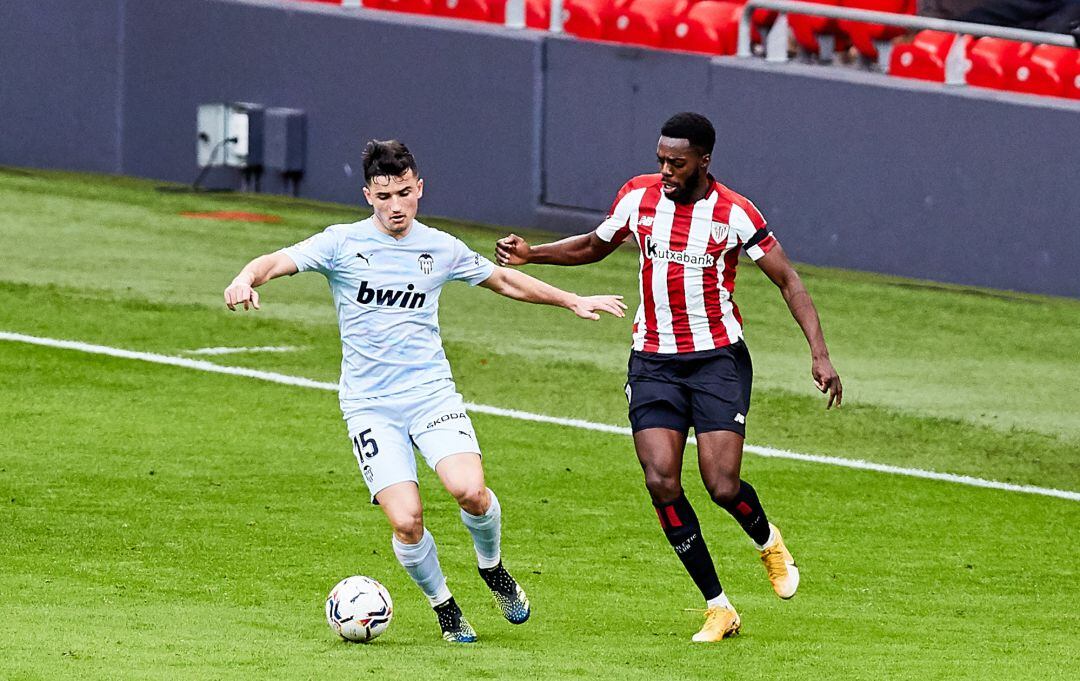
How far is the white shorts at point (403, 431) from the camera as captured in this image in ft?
28.8

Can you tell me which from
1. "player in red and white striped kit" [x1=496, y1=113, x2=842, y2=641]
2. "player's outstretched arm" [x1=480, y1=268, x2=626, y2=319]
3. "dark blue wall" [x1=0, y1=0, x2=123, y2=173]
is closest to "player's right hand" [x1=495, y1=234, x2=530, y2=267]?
"player in red and white striped kit" [x1=496, y1=113, x2=842, y2=641]

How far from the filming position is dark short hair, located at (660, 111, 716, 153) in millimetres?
9094

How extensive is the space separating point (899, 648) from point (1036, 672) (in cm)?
63

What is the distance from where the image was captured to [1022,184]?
19.7 metres

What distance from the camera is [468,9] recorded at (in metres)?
24.2

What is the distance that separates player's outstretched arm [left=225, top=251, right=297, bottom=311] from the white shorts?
2.17 feet

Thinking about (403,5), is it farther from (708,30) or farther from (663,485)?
(663,485)

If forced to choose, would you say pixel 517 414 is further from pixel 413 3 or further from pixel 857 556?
pixel 413 3

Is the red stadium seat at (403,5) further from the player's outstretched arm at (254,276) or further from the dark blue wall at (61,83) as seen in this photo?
the player's outstretched arm at (254,276)

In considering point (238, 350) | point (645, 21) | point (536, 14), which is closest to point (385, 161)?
point (238, 350)

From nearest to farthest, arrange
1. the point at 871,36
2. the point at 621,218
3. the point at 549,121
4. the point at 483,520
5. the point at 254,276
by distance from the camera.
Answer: the point at 254,276 → the point at 483,520 → the point at 621,218 → the point at 871,36 → the point at 549,121

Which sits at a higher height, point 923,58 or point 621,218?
point 923,58

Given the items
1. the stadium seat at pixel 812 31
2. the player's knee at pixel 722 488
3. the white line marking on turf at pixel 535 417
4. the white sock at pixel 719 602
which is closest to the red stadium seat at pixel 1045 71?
the stadium seat at pixel 812 31

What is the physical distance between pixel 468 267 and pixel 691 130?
1103 millimetres
